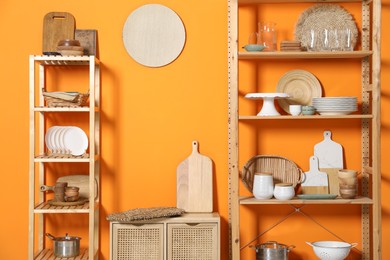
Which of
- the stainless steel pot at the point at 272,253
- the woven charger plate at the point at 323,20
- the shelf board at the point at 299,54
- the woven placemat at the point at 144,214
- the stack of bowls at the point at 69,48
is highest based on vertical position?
the woven charger plate at the point at 323,20

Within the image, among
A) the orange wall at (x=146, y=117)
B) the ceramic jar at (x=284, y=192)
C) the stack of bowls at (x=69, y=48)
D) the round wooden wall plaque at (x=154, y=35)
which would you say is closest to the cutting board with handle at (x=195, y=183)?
the orange wall at (x=146, y=117)

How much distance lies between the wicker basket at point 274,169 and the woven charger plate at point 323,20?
2.67ft

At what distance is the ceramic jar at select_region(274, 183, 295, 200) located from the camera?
159 inches

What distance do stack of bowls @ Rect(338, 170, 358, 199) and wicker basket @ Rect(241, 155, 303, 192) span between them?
31 centimetres

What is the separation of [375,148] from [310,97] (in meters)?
0.59

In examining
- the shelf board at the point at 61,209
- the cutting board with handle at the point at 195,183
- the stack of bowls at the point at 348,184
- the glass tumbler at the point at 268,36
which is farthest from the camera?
the cutting board with handle at the point at 195,183

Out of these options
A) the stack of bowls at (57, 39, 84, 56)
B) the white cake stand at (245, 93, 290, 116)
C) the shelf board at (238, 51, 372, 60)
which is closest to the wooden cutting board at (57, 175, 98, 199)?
the stack of bowls at (57, 39, 84, 56)

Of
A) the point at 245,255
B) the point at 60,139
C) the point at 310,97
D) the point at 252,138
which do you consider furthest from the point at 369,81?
the point at 60,139

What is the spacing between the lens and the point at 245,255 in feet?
14.4

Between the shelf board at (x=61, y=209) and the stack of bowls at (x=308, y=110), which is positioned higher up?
the stack of bowls at (x=308, y=110)

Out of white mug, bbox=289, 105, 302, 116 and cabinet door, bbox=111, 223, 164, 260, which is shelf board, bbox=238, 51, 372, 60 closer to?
white mug, bbox=289, 105, 302, 116

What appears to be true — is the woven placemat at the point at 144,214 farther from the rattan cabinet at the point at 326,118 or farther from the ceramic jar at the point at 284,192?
the ceramic jar at the point at 284,192

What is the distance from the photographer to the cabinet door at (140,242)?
13.4 ft

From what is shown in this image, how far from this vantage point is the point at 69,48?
405 cm
